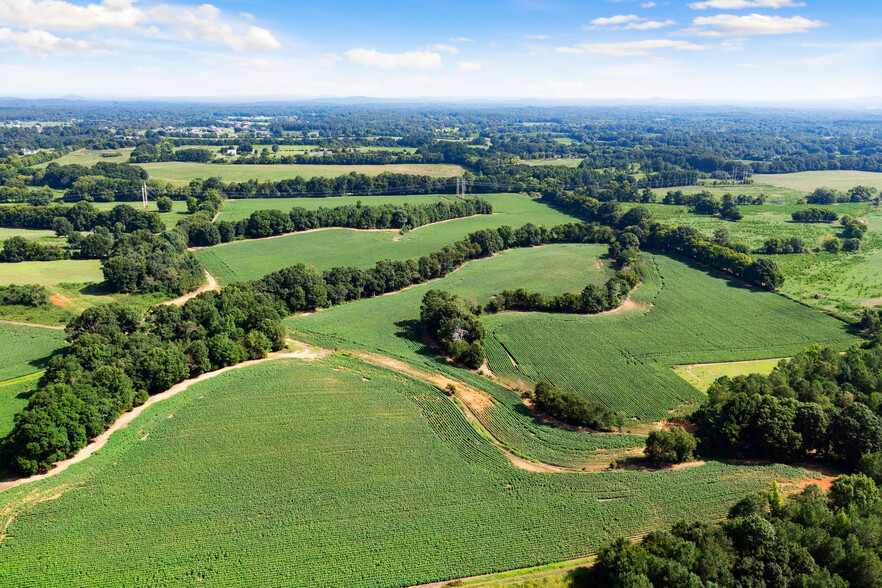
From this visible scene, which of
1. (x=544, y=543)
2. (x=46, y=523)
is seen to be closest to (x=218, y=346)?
(x=46, y=523)

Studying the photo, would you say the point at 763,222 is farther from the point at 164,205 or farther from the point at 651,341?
the point at 164,205

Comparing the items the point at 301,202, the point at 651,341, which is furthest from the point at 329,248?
the point at 651,341

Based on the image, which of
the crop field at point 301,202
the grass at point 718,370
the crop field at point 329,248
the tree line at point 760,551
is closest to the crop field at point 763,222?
the crop field at point 329,248

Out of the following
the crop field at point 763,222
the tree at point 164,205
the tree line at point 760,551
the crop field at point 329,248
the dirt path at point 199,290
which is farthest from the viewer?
the tree at point 164,205

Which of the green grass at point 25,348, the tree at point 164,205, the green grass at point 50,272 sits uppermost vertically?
the tree at point 164,205

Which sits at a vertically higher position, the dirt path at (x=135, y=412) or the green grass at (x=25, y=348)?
the green grass at (x=25, y=348)

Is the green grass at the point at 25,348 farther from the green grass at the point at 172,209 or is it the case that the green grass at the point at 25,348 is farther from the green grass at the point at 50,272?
the green grass at the point at 172,209
